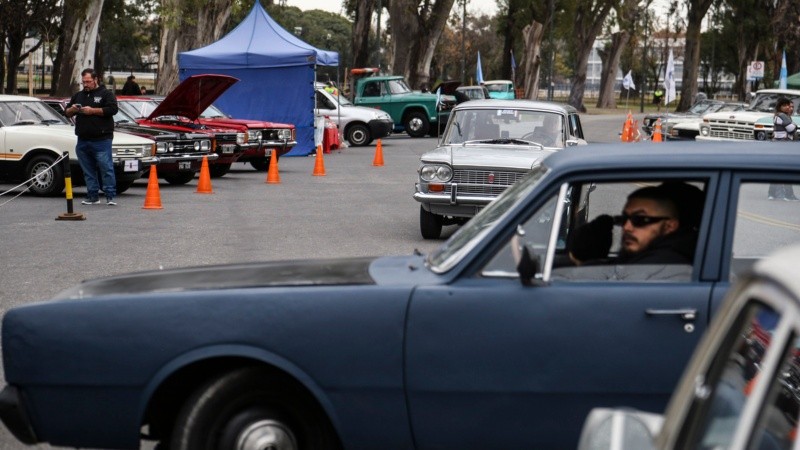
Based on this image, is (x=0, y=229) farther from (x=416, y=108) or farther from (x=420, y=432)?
(x=416, y=108)

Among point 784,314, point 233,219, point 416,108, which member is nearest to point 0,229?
point 233,219

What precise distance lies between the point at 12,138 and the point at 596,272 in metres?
16.3

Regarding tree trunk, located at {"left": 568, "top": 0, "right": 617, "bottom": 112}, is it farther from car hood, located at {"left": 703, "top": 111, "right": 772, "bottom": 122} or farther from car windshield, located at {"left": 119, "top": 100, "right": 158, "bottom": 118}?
car windshield, located at {"left": 119, "top": 100, "right": 158, "bottom": 118}

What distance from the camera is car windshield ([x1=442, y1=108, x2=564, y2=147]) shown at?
48.7ft

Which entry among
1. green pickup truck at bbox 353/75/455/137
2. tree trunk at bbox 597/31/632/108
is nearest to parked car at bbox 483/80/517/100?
green pickup truck at bbox 353/75/455/137

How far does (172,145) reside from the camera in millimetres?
21922

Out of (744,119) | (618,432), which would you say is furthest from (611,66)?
(618,432)

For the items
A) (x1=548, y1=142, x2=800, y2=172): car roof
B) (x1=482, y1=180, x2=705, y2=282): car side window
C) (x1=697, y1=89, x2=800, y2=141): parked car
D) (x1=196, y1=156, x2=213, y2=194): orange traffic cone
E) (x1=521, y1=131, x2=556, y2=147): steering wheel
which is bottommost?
(x1=196, y1=156, x2=213, y2=194): orange traffic cone

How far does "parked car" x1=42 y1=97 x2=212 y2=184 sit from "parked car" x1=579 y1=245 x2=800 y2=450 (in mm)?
19085

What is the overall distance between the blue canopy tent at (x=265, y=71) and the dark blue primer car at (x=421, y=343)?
26.4 meters

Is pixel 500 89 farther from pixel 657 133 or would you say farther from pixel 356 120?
pixel 657 133

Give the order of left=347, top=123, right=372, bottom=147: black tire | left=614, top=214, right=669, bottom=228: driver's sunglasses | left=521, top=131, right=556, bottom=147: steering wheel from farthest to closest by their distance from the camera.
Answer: left=347, top=123, right=372, bottom=147: black tire < left=521, top=131, right=556, bottom=147: steering wheel < left=614, top=214, right=669, bottom=228: driver's sunglasses

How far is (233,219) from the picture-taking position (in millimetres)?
17000

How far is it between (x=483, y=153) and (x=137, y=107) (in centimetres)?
1116
